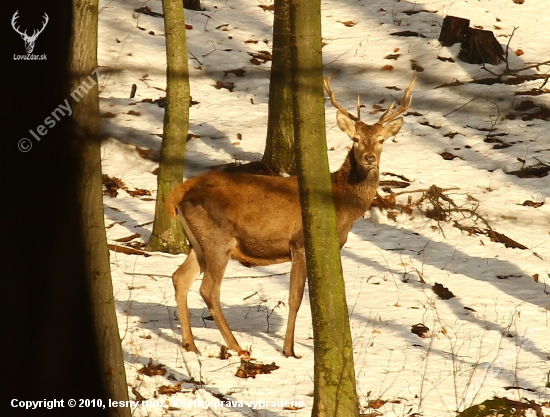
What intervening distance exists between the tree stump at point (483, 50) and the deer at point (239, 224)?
308 inches

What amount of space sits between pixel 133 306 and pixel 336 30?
10374 mm

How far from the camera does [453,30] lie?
52.0 ft

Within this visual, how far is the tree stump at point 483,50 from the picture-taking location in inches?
601

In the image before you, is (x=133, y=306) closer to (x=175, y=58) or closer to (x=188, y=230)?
(x=188, y=230)

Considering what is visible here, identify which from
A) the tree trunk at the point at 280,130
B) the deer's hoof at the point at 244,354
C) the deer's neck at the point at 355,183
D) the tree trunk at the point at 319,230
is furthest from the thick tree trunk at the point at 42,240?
the tree trunk at the point at 280,130

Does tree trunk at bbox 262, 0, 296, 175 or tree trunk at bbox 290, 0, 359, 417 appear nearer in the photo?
tree trunk at bbox 290, 0, 359, 417

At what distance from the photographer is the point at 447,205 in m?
11.1

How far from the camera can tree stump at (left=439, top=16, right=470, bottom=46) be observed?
15.7m

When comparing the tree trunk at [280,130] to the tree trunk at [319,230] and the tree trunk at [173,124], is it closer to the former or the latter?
the tree trunk at [173,124]

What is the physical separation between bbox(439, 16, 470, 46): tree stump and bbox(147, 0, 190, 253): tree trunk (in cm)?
752

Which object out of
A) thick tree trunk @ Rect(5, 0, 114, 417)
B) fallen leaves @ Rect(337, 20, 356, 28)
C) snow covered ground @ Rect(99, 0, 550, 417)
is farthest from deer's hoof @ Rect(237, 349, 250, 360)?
fallen leaves @ Rect(337, 20, 356, 28)

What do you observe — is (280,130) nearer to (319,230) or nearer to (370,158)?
(370,158)

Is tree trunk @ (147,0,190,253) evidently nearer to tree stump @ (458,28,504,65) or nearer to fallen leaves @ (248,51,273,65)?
fallen leaves @ (248,51,273,65)

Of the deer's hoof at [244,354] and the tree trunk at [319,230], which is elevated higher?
the tree trunk at [319,230]
